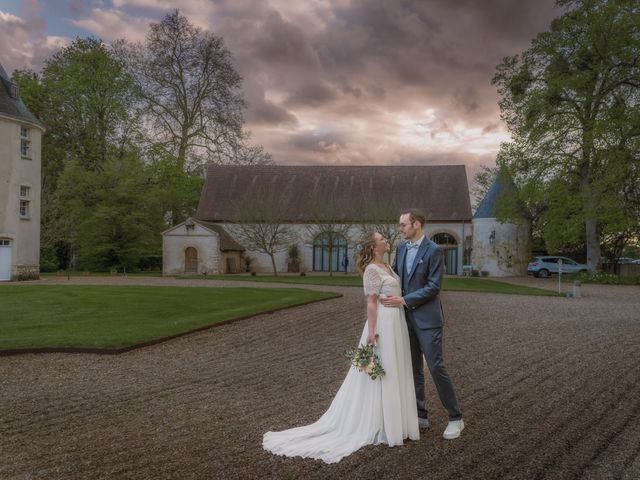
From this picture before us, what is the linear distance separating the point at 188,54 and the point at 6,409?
120ft

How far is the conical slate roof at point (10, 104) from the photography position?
25325 millimetres

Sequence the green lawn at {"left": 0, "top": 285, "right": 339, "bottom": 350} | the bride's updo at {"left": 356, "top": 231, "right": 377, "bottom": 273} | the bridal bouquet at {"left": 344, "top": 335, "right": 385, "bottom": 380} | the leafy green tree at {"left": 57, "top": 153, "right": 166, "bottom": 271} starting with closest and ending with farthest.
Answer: the bridal bouquet at {"left": 344, "top": 335, "right": 385, "bottom": 380} < the bride's updo at {"left": 356, "top": 231, "right": 377, "bottom": 273} < the green lawn at {"left": 0, "top": 285, "right": 339, "bottom": 350} < the leafy green tree at {"left": 57, "top": 153, "right": 166, "bottom": 271}

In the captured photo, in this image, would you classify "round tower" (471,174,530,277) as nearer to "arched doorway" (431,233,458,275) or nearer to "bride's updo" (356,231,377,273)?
"arched doorway" (431,233,458,275)

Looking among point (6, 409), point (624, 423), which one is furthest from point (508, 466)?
point (6, 409)

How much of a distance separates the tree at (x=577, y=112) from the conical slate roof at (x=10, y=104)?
2359 centimetres

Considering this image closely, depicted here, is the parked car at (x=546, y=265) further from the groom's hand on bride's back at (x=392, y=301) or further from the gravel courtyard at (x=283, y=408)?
the groom's hand on bride's back at (x=392, y=301)

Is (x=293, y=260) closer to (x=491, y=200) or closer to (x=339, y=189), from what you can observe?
(x=339, y=189)

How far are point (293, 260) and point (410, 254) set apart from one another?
31.6 m

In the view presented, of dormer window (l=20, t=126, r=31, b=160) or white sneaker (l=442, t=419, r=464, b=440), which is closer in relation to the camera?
white sneaker (l=442, t=419, r=464, b=440)

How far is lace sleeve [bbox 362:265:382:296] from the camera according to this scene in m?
5.15

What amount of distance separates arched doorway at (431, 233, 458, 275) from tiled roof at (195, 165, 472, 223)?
1.13m

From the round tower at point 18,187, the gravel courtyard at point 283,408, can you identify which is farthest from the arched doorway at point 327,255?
the gravel courtyard at point 283,408

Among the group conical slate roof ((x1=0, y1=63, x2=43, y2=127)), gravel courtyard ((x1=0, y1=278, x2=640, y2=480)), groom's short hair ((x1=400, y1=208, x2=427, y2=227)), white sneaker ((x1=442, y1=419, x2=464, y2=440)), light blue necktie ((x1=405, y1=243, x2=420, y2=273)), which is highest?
conical slate roof ((x1=0, y1=63, x2=43, y2=127))

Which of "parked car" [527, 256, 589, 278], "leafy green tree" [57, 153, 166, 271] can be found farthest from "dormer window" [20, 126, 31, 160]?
"parked car" [527, 256, 589, 278]
